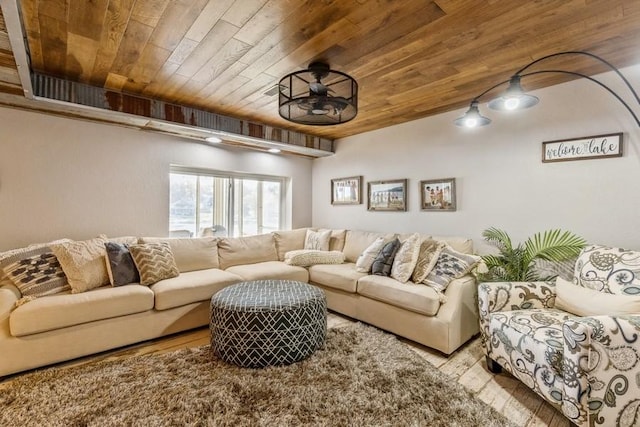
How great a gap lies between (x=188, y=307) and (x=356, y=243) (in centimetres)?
209

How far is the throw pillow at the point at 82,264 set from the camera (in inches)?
94.7

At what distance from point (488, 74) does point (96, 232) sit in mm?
4089

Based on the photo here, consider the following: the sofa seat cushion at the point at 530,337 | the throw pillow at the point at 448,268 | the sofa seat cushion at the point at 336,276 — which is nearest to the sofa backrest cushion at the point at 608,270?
the sofa seat cushion at the point at 530,337

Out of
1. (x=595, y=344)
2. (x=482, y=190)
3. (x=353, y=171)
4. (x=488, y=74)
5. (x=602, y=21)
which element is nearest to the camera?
(x=595, y=344)

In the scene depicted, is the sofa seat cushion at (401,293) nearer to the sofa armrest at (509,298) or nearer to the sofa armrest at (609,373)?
the sofa armrest at (509,298)

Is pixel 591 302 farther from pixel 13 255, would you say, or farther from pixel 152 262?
pixel 13 255

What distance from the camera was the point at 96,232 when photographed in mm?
3141

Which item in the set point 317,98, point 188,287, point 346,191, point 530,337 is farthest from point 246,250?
point 530,337

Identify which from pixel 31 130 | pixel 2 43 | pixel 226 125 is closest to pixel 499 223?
pixel 226 125

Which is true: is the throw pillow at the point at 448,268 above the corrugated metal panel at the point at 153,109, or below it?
below

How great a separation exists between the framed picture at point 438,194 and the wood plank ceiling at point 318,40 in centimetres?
102

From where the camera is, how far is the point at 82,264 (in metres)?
2.47

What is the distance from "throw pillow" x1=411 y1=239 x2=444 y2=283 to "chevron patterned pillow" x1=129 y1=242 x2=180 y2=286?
7.87 ft

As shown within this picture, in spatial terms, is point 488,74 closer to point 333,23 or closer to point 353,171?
point 333,23
